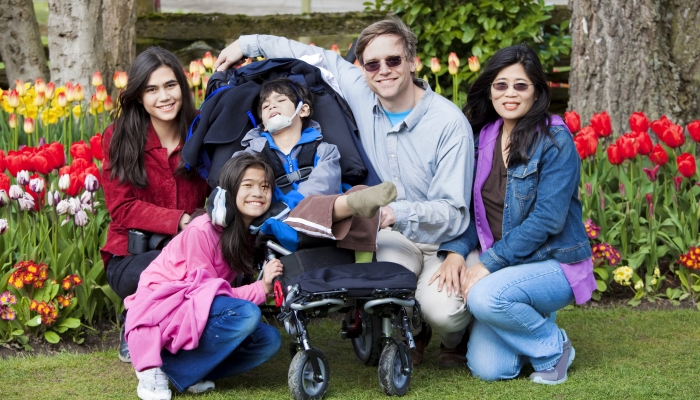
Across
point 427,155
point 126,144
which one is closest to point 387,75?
point 427,155

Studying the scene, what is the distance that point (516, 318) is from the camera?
381cm

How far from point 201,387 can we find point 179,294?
0.45m

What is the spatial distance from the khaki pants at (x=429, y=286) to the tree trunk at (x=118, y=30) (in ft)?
12.7

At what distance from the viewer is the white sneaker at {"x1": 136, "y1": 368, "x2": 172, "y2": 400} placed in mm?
3711

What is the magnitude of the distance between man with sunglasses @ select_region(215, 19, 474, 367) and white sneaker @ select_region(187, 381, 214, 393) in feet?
3.02

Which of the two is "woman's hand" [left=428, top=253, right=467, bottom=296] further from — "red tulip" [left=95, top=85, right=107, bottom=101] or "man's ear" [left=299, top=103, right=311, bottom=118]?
"red tulip" [left=95, top=85, right=107, bottom=101]

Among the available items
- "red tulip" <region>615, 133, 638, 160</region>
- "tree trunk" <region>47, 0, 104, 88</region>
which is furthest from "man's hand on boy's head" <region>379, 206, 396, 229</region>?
"tree trunk" <region>47, 0, 104, 88</region>

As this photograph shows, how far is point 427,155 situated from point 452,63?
2.07 meters

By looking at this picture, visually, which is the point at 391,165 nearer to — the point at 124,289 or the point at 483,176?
the point at 483,176

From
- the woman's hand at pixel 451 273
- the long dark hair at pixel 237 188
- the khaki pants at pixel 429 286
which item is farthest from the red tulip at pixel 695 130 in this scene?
the long dark hair at pixel 237 188

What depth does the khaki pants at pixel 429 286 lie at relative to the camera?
3953 millimetres

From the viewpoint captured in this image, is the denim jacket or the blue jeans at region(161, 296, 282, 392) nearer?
the blue jeans at region(161, 296, 282, 392)

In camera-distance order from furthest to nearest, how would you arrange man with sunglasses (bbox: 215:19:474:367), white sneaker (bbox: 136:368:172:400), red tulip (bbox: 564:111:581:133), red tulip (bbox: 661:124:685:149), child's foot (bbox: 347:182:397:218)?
1. red tulip (bbox: 564:111:581:133)
2. red tulip (bbox: 661:124:685:149)
3. man with sunglasses (bbox: 215:19:474:367)
4. white sneaker (bbox: 136:368:172:400)
5. child's foot (bbox: 347:182:397:218)

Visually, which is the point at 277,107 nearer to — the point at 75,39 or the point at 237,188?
the point at 237,188
